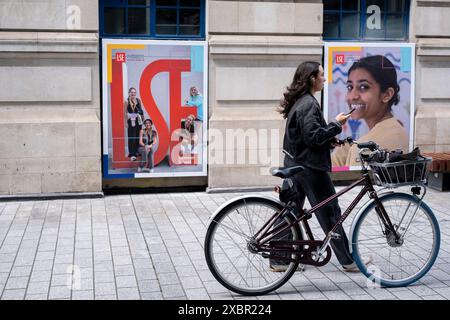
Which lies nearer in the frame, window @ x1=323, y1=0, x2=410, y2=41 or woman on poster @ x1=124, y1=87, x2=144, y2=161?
woman on poster @ x1=124, y1=87, x2=144, y2=161

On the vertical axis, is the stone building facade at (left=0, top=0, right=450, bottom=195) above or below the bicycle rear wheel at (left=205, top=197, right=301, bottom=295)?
above

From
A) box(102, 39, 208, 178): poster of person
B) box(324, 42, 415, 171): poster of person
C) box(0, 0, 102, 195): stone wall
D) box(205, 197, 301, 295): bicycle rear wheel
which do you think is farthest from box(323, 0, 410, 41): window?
box(205, 197, 301, 295): bicycle rear wheel

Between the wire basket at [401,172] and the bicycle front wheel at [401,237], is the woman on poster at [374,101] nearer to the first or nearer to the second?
the bicycle front wheel at [401,237]

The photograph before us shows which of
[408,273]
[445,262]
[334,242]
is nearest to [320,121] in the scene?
[334,242]

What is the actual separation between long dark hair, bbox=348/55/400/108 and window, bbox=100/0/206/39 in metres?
2.40

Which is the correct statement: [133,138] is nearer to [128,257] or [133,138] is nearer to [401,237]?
[128,257]

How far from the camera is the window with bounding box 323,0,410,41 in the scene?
10.1 meters

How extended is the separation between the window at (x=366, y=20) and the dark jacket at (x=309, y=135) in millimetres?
4789

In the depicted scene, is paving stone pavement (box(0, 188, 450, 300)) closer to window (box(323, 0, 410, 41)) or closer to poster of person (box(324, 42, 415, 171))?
poster of person (box(324, 42, 415, 171))

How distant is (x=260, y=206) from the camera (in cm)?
520

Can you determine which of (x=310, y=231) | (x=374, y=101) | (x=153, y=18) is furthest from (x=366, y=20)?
(x=310, y=231)

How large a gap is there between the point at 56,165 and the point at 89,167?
437mm

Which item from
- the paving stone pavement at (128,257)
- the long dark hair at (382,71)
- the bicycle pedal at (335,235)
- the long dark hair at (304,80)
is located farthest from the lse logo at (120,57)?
the bicycle pedal at (335,235)

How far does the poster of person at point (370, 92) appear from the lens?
387 inches
